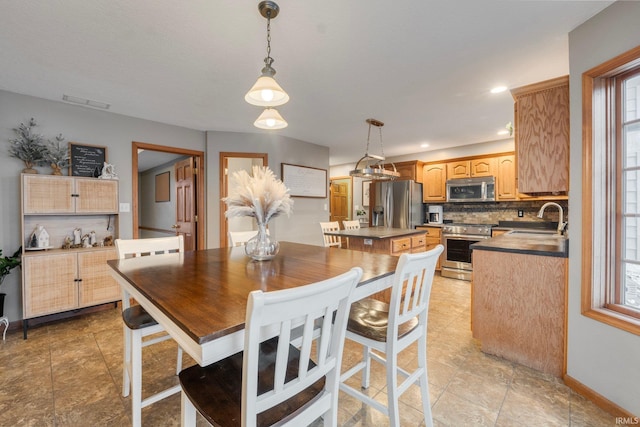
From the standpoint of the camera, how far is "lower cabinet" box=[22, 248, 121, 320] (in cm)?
254

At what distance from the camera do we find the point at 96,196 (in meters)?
2.96

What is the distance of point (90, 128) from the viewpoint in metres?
3.13

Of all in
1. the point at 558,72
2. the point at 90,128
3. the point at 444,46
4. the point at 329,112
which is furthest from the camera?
the point at 329,112

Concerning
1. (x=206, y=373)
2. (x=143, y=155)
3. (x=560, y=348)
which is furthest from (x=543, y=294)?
(x=143, y=155)

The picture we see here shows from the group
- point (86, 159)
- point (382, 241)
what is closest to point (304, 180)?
point (382, 241)

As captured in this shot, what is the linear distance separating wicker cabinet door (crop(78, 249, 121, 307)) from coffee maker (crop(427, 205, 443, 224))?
5130 mm

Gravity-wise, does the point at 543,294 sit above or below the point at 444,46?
below

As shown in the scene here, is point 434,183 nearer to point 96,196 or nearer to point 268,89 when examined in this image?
point 268,89

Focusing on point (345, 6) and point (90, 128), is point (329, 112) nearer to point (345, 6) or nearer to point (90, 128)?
point (345, 6)

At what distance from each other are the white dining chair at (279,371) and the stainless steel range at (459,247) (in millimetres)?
4094

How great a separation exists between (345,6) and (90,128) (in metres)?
3.16

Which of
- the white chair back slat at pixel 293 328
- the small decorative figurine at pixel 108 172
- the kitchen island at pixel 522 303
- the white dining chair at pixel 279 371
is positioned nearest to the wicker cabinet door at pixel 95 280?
the small decorative figurine at pixel 108 172

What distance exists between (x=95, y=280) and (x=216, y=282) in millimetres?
2574

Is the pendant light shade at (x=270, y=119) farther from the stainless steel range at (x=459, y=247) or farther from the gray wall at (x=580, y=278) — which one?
the stainless steel range at (x=459, y=247)
